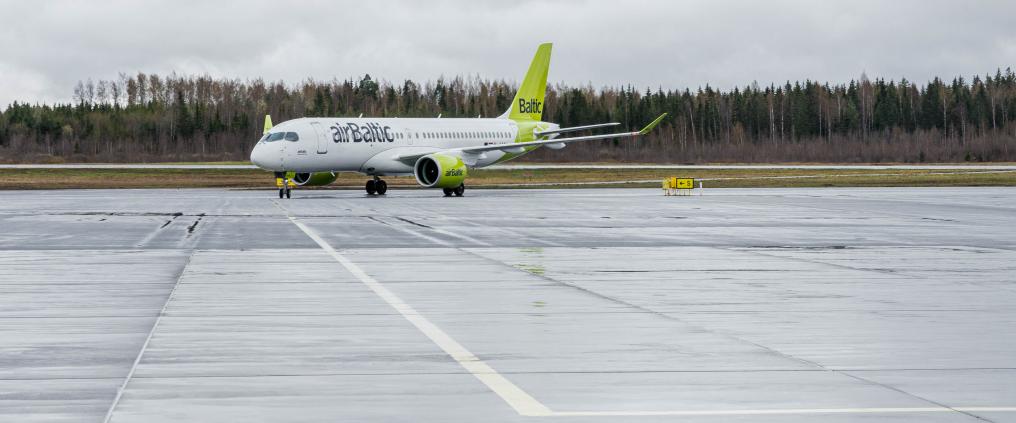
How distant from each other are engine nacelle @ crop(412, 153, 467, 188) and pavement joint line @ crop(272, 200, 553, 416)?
127ft

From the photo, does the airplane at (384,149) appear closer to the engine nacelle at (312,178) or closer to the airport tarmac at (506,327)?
the engine nacelle at (312,178)

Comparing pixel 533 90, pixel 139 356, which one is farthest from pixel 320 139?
pixel 139 356

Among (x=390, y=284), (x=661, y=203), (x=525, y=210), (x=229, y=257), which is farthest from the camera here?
(x=661, y=203)

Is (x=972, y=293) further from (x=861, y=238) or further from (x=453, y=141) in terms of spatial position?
(x=453, y=141)

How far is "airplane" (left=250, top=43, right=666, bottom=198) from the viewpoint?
5550 cm

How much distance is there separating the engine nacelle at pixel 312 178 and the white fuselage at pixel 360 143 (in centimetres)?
217

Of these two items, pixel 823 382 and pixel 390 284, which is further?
pixel 390 284

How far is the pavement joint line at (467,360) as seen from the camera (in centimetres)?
A: 815

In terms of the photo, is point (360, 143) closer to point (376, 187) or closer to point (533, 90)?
point (376, 187)

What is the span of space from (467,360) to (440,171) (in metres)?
46.5

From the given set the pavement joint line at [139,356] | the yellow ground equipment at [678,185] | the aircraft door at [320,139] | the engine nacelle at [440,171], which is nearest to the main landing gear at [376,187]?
the engine nacelle at [440,171]

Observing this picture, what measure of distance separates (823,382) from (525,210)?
3288cm

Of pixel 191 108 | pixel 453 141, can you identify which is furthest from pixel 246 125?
pixel 453 141

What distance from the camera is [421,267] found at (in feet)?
64.3
